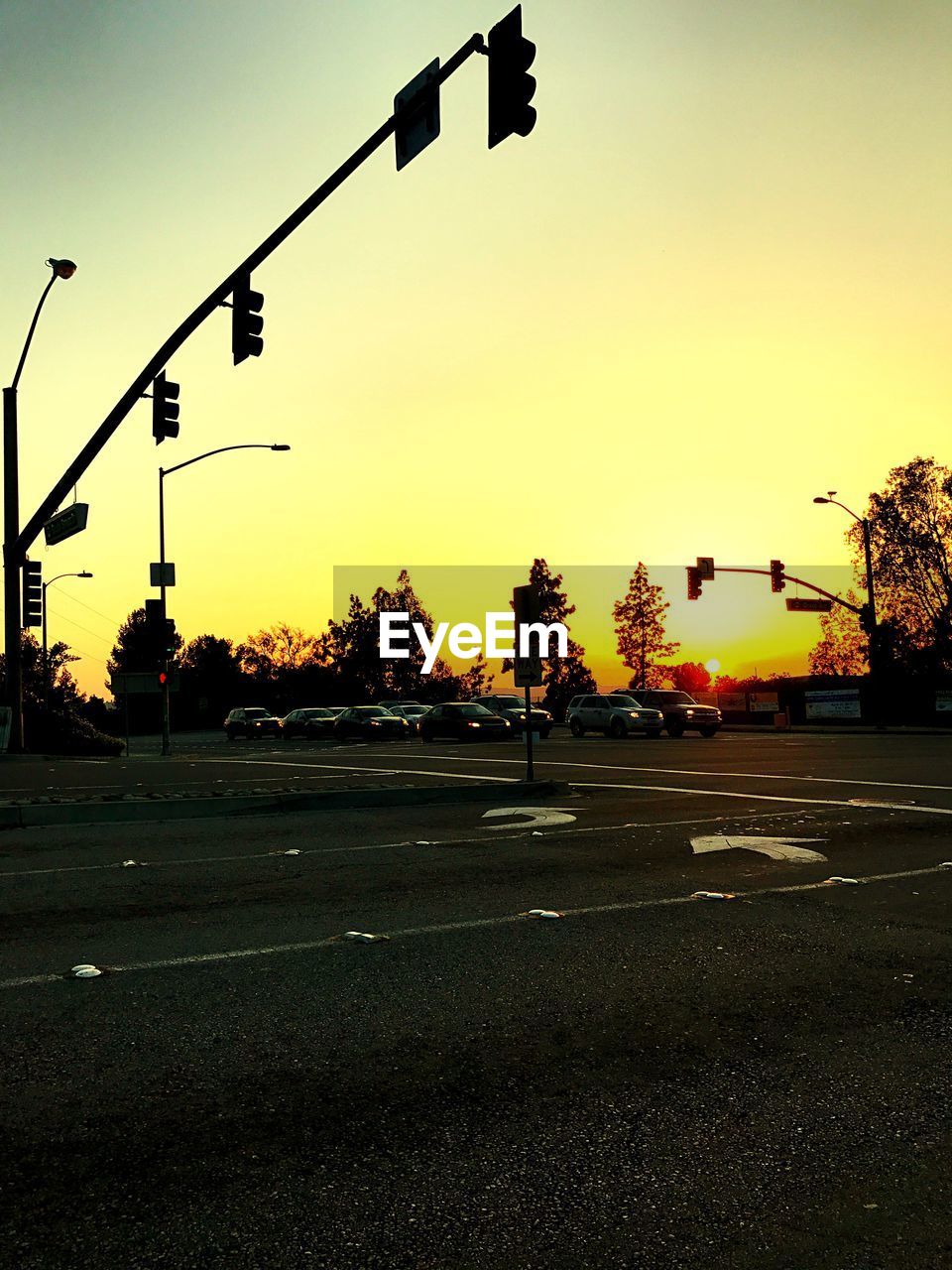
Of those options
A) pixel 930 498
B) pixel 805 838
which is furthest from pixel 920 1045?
pixel 930 498

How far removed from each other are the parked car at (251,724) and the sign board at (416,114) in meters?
53.8

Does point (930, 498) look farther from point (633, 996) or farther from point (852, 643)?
point (633, 996)

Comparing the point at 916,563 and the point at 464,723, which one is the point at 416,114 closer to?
the point at 464,723

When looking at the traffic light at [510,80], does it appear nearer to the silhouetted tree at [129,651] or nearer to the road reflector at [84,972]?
the road reflector at [84,972]

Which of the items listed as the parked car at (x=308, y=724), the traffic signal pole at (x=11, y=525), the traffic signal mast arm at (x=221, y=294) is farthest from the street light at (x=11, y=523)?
the parked car at (x=308, y=724)

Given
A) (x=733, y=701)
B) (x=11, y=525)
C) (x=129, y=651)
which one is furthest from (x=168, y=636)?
(x=129, y=651)

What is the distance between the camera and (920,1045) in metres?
4.23

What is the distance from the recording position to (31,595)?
1096 inches

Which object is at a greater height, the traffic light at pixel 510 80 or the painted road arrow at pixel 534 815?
the traffic light at pixel 510 80

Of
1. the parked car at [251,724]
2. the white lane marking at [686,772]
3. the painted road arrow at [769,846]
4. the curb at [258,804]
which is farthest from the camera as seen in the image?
the parked car at [251,724]

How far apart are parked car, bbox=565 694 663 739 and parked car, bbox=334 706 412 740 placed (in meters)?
7.76

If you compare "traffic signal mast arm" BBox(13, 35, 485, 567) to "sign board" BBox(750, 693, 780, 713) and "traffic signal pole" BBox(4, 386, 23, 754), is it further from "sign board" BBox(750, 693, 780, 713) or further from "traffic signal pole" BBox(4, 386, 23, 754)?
"sign board" BBox(750, 693, 780, 713)

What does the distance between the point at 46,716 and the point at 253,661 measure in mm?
127322

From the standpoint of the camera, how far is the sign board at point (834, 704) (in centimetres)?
5666
